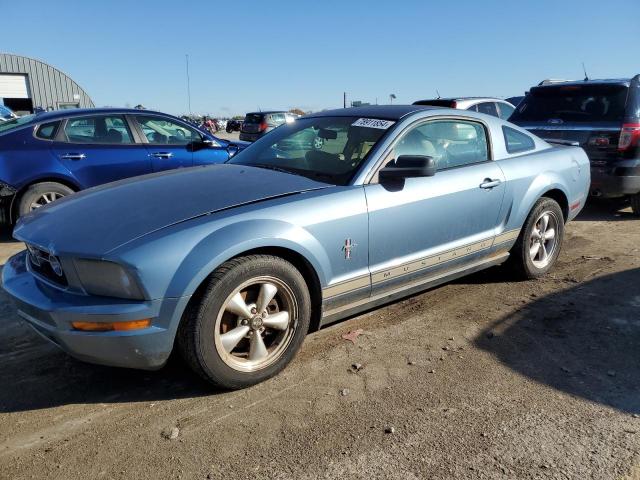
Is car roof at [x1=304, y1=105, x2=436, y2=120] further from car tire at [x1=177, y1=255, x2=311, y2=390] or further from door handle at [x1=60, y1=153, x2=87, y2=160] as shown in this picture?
door handle at [x1=60, y1=153, x2=87, y2=160]

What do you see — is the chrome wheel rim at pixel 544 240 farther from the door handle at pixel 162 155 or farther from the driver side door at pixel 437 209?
the door handle at pixel 162 155

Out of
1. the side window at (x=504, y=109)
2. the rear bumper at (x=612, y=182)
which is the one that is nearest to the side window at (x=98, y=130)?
the rear bumper at (x=612, y=182)

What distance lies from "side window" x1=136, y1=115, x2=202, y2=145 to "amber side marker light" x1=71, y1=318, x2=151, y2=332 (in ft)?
14.7

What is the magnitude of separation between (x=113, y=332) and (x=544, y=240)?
12.4ft

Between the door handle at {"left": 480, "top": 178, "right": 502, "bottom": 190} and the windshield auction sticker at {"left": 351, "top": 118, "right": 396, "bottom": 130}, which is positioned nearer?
the windshield auction sticker at {"left": 351, "top": 118, "right": 396, "bottom": 130}

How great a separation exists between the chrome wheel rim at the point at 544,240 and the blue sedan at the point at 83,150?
3112 mm

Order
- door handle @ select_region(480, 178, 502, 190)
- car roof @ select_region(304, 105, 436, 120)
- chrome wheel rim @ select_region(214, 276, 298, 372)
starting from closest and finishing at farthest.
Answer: chrome wheel rim @ select_region(214, 276, 298, 372), car roof @ select_region(304, 105, 436, 120), door handle @ select_region(480, 178, 502, 190)

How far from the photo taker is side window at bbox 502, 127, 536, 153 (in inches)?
173

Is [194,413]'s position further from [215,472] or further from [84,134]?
[84,134]

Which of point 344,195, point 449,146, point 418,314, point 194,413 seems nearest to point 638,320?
point 418,314

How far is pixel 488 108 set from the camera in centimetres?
1007

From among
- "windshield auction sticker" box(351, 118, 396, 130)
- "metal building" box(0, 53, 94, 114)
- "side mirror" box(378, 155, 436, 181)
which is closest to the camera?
"side mirror" box(378, 155, 436, 181)

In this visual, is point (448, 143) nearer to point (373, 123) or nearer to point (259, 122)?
point (373, 123)

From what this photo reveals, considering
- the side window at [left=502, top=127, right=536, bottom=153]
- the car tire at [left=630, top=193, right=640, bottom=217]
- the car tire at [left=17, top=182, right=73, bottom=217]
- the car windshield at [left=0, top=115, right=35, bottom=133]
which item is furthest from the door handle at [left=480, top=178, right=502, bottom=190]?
the car windshield at [left=0, top=115, right=35, bottom=133]
